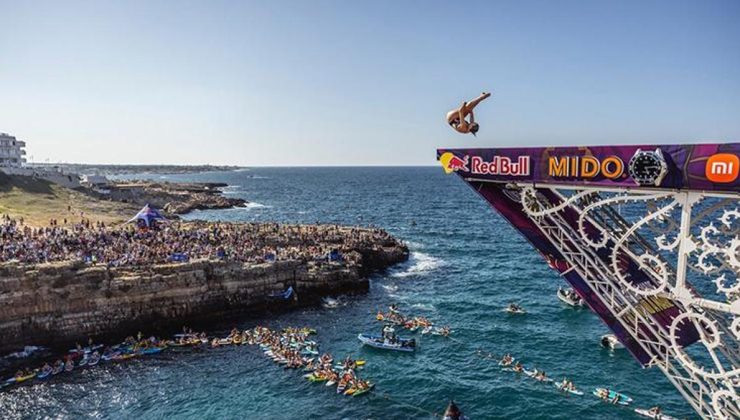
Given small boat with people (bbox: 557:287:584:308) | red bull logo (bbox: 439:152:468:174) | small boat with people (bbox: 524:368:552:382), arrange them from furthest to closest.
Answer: small boat with people (bbox: 557:287:584:308)
small boat with people (bbox: 524:368:552:382)
red bull logo (bbox: 439:152:468:174)

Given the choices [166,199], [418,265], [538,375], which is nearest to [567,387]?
[538,375]

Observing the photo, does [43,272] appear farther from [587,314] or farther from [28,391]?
[587,314]

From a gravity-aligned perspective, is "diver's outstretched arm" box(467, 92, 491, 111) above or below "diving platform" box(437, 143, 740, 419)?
above

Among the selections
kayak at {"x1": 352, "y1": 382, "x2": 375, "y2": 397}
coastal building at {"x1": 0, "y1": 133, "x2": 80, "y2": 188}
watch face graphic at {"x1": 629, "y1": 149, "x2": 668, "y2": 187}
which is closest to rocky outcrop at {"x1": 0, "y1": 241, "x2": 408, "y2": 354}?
kayak at {"x1": 352, "y1": 382, "x2": 375, "y2": 397}

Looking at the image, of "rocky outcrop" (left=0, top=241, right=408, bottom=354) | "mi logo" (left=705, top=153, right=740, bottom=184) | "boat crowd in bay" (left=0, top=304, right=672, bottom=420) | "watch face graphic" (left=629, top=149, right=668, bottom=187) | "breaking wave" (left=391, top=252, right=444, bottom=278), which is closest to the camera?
"mi logo" (left=705, top=153, right=740, bottom=184)

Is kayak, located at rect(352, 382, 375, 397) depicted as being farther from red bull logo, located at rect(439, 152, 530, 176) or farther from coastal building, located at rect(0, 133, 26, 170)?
coastal building, located at rect(0, 133, 26, 170)

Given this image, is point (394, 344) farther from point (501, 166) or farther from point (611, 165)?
point (611, 165)
